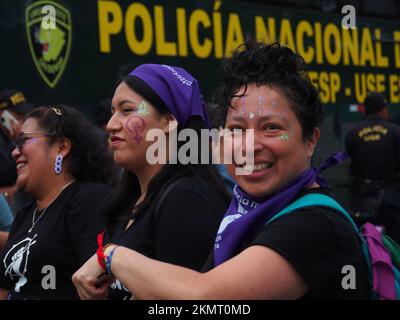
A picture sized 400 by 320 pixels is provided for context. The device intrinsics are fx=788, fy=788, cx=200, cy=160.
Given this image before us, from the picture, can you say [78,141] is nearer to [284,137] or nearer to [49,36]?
[284,137]

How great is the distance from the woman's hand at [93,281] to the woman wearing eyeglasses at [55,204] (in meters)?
0.95

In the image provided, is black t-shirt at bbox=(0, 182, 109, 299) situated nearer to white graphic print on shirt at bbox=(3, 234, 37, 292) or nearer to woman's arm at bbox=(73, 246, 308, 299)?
white graphic print on shirt at bbox=(3, 234, 37, 292)

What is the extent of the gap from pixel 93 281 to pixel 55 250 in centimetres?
111

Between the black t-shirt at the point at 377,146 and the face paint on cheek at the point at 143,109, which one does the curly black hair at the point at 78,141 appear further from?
the black t-shirt at the point at 377,146

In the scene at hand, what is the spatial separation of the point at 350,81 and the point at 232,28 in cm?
209

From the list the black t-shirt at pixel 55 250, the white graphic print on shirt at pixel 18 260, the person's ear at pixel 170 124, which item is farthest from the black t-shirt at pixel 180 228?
the white graphic print on shirt at pixel 18 260

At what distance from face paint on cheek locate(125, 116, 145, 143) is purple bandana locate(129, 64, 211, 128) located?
124 millimetres

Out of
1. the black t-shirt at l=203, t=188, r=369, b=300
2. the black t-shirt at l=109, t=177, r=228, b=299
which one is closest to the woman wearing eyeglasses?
the black t-shirt at l=109, t=177, r=228, b=299

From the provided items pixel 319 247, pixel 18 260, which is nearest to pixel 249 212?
pixel 319 247

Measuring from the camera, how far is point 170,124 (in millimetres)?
3004

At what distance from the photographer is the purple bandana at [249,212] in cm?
211

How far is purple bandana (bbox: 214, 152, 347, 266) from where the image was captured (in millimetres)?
2113
